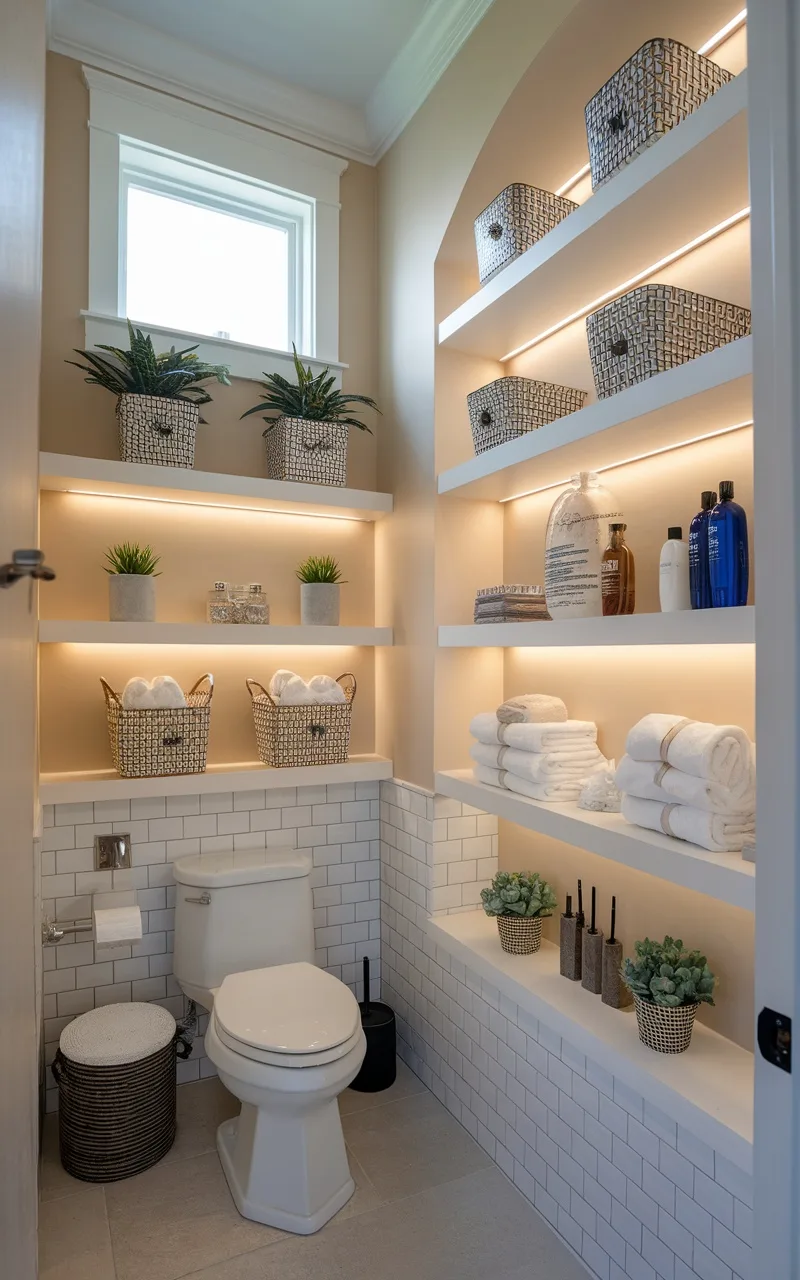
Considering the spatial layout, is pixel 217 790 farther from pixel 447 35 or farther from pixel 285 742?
pixel 447 35

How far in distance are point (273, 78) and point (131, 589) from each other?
1828 millimetres

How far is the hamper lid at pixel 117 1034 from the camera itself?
203 centimetres

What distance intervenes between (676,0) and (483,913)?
2461mm

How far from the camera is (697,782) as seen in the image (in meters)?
1.45

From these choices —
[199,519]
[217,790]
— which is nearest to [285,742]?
[217,790]

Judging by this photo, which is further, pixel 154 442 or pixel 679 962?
pixel 154 442

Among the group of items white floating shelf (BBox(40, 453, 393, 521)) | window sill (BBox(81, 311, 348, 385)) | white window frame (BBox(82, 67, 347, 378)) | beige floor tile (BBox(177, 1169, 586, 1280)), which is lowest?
beige floor tile (BBox(177, 1169, 586, 1280))

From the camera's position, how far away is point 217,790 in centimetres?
240

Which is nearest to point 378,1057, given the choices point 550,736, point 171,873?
point 171,873

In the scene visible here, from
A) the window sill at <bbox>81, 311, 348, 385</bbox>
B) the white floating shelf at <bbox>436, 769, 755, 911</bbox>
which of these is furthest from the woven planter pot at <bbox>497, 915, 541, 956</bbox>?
the window sill at <bbox>81, 311, 348, 385</bbox>

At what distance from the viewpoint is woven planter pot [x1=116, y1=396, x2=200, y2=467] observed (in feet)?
7.59

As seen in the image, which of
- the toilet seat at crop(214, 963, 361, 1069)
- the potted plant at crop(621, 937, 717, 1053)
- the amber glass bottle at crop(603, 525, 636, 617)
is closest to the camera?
the potted plant at crop(621, 937, 717, 1053)

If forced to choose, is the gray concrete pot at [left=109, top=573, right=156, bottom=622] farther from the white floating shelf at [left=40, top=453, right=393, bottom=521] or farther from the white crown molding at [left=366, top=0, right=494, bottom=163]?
the white crown molding at [left=366, top=0, right=494, bottom=163]

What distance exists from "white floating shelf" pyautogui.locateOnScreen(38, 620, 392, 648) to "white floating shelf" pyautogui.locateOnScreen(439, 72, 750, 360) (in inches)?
40.8
